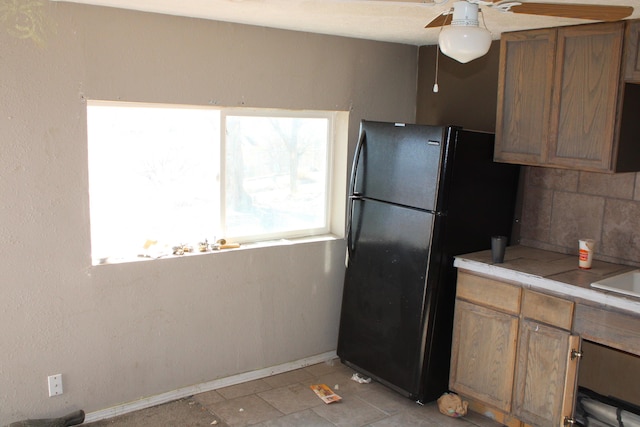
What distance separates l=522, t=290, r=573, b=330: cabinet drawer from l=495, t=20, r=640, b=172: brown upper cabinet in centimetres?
66

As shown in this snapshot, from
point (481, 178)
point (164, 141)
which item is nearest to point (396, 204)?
point (481, 178)

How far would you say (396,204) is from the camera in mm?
3398

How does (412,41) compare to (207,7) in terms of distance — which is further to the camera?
(412,41)

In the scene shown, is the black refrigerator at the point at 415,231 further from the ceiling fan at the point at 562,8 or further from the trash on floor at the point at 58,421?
the trash on floor at the point at 58,421

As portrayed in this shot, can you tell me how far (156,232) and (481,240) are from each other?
1833 millimetres

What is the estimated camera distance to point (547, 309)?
290 centimetres

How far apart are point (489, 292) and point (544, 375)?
19.0 inches

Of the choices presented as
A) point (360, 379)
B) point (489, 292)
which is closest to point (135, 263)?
point (360, 379)

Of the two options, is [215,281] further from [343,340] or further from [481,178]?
[481,178]

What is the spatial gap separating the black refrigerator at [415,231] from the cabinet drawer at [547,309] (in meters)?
0.48

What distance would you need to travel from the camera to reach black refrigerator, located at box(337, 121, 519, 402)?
322 cm

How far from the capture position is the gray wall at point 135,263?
9.19 feet

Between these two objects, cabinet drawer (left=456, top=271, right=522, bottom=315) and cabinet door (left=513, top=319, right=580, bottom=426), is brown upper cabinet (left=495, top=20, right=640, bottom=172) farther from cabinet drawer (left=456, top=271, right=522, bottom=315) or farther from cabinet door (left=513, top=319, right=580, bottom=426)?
cabinet door (left=513, top=319, right=580, bottom=426)

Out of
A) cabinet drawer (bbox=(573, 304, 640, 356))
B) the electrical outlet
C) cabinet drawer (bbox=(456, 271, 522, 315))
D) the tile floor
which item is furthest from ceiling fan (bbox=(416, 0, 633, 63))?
the electrical outlet
